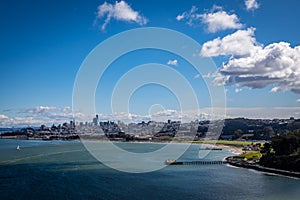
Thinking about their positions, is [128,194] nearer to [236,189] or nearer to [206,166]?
[236,189]

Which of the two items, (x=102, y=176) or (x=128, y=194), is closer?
(x=128, y=194)

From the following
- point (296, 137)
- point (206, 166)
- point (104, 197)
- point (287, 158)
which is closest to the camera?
point (104, 197)

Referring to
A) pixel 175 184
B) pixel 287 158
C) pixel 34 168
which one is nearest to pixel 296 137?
pixel 287 158

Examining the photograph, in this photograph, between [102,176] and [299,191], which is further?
[102,176]

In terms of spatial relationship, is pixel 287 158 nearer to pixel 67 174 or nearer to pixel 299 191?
pixel 299 191

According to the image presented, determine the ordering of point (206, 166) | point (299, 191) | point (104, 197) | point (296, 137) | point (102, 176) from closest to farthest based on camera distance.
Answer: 1. point (104, 197)
2. point (299, 191)
3. point (102, 176)
4. point (296, 137)
5. point (206, 166)

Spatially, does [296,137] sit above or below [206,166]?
above

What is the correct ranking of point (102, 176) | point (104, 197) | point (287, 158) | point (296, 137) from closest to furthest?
point (104, 197) → point (102, 176) → point (287, 158) → point (296, 137)

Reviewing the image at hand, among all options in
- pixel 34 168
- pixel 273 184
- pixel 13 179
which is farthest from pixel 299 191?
pixel 34 168

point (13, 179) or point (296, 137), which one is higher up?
point (296, 137)
